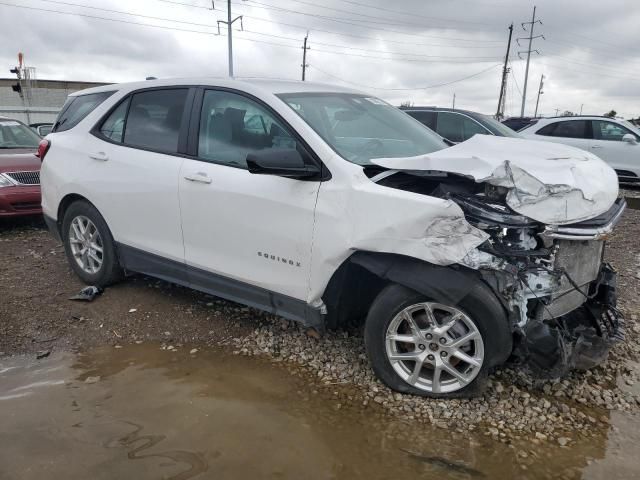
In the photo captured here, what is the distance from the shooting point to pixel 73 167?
4676mm

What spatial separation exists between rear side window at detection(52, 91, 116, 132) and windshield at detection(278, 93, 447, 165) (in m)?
2.07

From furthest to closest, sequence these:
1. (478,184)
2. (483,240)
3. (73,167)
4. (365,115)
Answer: (73,167) < (365,115) < (478,184) < (483,240)

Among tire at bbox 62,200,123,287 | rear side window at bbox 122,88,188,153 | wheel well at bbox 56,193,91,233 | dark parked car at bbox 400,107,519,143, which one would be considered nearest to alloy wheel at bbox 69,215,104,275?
tire at bbox 62,200,123,287

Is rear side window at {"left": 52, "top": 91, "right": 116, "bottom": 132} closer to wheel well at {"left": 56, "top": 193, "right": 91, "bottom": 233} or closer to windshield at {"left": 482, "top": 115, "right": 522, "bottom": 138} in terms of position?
wheel well at {"left": 56, "top": 193, "right": 91, "bottom": 233}

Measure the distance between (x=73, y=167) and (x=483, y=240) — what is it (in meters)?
3.67

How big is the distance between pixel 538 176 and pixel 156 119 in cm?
291

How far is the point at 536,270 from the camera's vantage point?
9.34 feet

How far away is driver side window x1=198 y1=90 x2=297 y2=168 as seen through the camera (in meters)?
3.57

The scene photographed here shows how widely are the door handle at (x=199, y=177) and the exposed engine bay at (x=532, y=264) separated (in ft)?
4.06

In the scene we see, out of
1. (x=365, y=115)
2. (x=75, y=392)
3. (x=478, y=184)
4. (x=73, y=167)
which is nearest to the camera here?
(x=478, y=184)

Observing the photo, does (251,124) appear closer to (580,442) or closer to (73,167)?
(73,167)

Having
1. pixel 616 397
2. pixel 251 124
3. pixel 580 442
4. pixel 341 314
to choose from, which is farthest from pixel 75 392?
pixel 616 397

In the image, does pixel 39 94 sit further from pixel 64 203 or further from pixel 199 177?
pixel 199 177

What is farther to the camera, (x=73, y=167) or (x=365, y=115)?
(x=73, y=167)
